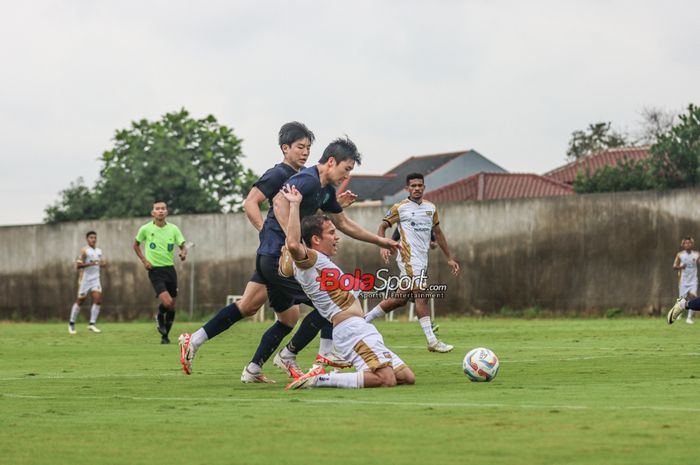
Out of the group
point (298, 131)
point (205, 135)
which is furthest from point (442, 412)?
point (205, 135)

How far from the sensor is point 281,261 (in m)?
10.2

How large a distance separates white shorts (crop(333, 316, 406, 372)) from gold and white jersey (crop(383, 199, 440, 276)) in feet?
24.4

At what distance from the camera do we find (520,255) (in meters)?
30.7

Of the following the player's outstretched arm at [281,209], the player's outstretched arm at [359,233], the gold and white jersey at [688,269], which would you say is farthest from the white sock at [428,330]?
the gold and white jersey at [688,269]

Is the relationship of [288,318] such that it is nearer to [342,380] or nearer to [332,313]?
[332,313]

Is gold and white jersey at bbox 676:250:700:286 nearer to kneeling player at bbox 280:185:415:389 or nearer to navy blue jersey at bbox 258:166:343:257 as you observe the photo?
navy blue jersey at bbox 258:166:343:257

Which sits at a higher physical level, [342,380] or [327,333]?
[327,333]

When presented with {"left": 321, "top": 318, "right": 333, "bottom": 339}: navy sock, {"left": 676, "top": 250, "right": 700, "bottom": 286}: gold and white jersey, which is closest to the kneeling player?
{"left": 321, "top": 318, "right": 333, "bottom": 339}: navy sock

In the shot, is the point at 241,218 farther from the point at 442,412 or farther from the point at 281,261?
the point at 442,412

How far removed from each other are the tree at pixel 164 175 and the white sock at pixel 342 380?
166 feet

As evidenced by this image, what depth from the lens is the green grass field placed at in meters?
6.02

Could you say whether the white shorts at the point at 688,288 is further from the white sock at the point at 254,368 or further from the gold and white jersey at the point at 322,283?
the gold and white jersey at the point at 322,283

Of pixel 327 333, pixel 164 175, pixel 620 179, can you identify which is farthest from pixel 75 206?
pixel 327 333

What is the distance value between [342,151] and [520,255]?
67.3 feet
